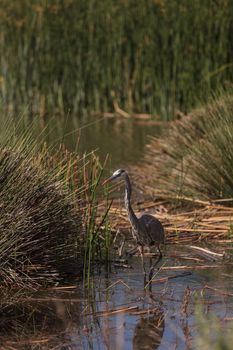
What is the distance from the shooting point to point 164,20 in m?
18.8

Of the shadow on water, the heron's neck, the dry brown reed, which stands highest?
the heron's neck

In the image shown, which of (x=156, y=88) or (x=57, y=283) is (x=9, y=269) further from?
(x=156, y=88)

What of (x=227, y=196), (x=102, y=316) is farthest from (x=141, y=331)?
(x=227, y=196)

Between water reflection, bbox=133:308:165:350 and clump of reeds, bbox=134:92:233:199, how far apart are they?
12.5 feet

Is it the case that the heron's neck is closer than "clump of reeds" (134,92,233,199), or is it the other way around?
the heron's neck

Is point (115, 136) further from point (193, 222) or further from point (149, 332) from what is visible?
point (149, 332)

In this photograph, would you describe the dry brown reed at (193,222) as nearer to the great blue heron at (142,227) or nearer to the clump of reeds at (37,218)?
the great blue heron at (142,227)

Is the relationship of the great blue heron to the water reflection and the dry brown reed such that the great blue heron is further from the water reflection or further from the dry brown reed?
the dry brown reed

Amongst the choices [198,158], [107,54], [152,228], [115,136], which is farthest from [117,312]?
[107,54]

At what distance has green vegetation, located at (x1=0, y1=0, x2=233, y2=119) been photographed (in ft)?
61.3

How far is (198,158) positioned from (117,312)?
424 centimetres

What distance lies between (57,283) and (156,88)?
11.6m

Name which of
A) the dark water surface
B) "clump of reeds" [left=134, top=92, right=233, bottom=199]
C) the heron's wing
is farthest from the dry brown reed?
the dark water surface

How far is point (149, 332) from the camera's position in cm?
689
